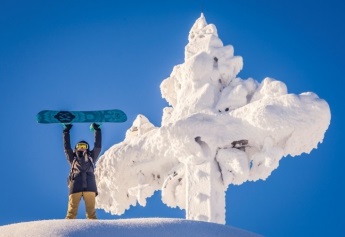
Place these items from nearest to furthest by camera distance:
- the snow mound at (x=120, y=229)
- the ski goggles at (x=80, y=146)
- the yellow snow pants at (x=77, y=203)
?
1. the snow mound at (x=120, y=229)
2. the yellow snow pants at (x=77, y=203)
3. the ski goggles at (x=80, y=146)

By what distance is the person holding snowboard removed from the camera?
8203 mm

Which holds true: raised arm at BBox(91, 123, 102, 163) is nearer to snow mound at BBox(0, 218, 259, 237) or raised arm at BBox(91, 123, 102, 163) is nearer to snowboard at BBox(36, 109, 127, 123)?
snowboard at BBox(36, 109, 127, 123)

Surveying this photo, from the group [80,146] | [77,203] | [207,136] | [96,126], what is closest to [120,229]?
[77,203]

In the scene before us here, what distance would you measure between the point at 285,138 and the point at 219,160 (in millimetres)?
1022

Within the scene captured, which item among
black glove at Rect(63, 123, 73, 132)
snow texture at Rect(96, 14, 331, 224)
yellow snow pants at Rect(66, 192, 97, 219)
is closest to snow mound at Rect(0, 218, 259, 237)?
yellow snow pants at Rect(66, 192, 97, 219)

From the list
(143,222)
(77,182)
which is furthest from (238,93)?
(143,222)

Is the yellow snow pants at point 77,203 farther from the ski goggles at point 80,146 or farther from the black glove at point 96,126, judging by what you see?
the black glove at point 96,126

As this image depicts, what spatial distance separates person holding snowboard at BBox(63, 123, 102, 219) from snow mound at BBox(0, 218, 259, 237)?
9.63 ft

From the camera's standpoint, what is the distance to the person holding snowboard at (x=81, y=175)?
820 cm

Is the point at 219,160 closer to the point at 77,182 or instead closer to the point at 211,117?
the point at 211,117

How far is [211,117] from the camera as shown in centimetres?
1047

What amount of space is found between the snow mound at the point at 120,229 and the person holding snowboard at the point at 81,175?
2.93m

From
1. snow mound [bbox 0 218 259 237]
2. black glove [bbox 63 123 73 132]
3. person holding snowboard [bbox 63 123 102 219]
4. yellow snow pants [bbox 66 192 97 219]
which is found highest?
black glove [bbox 63 123 73 132]

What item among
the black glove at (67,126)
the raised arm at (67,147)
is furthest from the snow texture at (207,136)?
the raised arm at (67,147)
